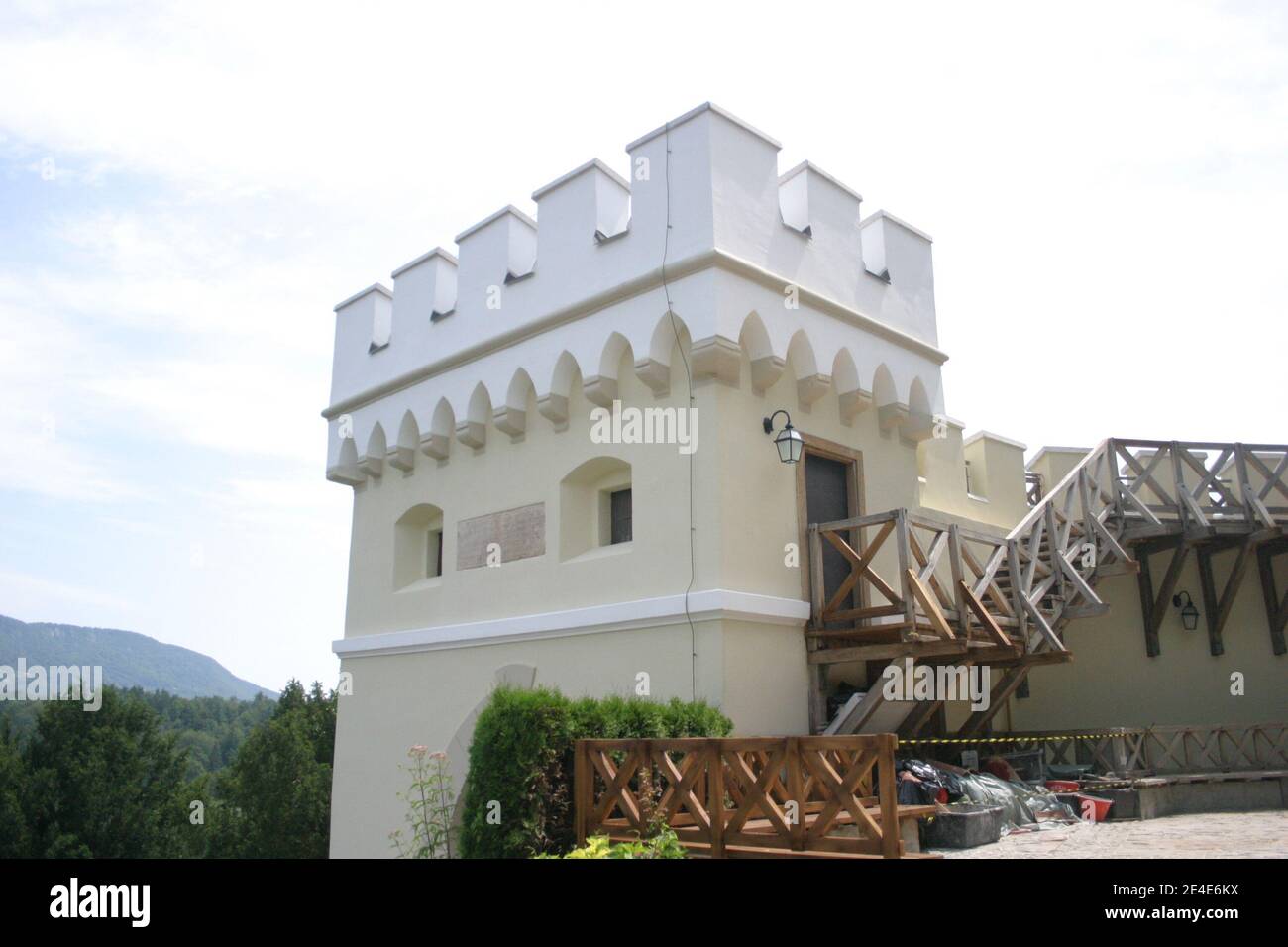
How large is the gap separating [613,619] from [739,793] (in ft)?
9.92

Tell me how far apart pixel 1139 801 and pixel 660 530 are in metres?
5.49

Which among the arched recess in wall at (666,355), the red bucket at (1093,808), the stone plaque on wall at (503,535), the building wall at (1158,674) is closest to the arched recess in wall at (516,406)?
Answer: the stone plaque on wall at (503,535)

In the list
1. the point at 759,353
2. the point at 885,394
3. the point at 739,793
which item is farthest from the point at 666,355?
the point at 739,793

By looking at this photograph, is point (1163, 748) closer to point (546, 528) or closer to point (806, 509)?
point (806, 509)

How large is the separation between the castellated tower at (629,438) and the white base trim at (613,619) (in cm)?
3

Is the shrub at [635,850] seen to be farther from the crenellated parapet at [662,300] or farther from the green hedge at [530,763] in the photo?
the crenellated parapet at [662,300]

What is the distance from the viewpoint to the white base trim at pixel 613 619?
9.78m

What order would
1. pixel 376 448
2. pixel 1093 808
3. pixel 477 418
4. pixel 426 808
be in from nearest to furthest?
pixel 1093 808 → pixel 426 808 → pixel 477 418 → pixel 376 448

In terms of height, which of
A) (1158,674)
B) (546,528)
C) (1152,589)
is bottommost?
(1158,674)

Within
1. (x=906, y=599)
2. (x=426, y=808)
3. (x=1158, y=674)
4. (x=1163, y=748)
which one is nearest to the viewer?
(x=906, y=599)

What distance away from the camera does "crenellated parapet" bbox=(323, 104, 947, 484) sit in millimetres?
10484

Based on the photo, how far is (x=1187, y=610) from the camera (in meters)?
A: 15.0

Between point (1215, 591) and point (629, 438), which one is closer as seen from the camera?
point (629, 438)
